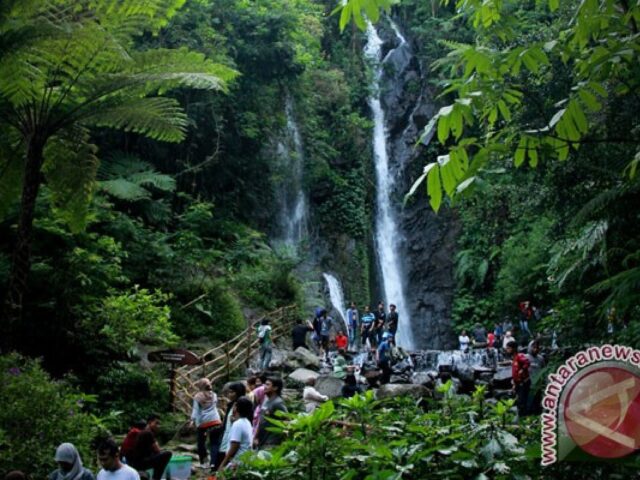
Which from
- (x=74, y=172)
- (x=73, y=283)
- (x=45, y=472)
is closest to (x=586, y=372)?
(x=45, y=472)

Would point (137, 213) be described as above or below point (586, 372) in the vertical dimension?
above

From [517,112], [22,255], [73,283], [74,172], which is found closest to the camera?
[22,255]

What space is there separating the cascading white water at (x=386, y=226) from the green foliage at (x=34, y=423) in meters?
17.8

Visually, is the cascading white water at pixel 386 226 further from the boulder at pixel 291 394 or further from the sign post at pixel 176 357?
the sign post at pixel 176 357

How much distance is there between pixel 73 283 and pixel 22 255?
2.72 meters

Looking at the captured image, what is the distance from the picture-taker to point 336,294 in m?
22.8

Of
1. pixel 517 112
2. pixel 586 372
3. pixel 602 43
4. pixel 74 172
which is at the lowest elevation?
pixel 586 372

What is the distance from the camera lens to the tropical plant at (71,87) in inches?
292

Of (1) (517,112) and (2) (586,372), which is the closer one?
(2) (586,372)

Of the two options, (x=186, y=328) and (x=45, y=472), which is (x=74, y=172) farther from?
(x=186, y=328)

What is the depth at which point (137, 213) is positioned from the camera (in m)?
16.1

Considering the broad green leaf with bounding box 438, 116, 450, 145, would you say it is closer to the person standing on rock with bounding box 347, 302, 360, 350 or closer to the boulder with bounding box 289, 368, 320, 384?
the boulder with bounding box 289, 368, 320, 384

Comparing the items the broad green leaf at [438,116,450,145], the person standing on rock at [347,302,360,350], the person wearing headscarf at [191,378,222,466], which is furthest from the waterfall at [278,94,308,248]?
the broad green leaf at [438,116,450,145]

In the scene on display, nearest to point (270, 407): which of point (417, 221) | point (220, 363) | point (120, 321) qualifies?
point (120, 321)
